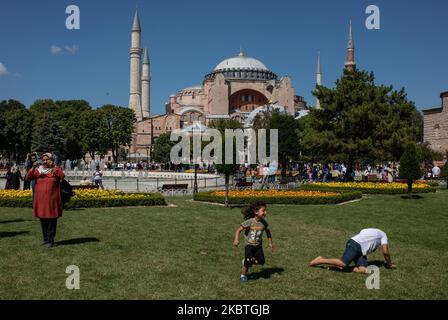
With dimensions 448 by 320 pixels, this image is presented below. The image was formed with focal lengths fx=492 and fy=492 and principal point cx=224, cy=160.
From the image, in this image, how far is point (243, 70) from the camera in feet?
256

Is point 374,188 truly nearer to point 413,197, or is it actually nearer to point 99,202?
point 413,197

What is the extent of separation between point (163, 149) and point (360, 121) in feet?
109

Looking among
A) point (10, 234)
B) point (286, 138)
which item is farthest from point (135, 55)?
point (10, 234)

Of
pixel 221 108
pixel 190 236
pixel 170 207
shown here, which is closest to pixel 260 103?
pixel 221 108

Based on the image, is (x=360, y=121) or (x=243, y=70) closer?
(x=360, y=121)

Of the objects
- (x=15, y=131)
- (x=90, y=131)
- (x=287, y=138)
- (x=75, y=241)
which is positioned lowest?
(x=75, y=241)

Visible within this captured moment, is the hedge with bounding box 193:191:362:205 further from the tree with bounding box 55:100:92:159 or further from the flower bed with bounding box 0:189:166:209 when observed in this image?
the tree with bounding box 55:100:92:159

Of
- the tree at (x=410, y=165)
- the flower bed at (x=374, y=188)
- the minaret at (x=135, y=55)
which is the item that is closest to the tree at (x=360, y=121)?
the flower bed at (x=374, y=188)

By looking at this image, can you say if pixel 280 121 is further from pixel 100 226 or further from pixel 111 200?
pixel 100 226

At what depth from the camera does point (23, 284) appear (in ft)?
17.0

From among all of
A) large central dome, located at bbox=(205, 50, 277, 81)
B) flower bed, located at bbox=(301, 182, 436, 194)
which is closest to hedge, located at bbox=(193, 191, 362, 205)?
flower bed, located at bbox=(301, 182, 436, 194)

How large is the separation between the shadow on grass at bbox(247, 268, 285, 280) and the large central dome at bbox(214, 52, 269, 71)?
243 ft

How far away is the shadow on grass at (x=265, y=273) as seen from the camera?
5.66 meters
